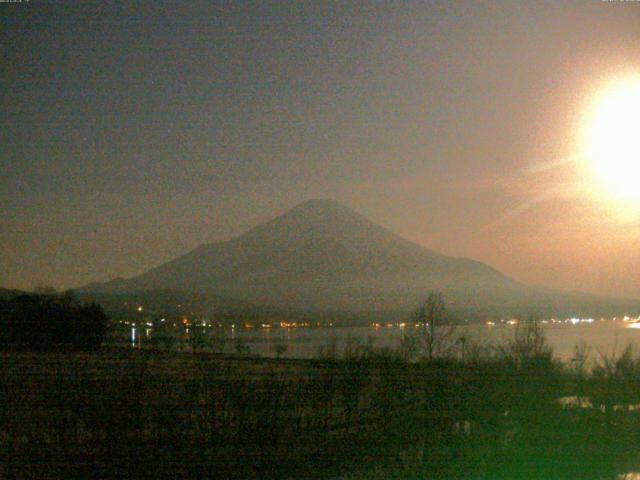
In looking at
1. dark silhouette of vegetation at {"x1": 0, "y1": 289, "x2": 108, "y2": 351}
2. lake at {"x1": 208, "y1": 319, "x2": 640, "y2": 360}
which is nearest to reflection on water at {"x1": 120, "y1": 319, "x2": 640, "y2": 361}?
lake at {"x1": 208, "y1": 319, "x2": 640, "y2": 360}

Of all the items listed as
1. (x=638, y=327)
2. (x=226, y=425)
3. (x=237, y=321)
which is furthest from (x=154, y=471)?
(x=237, y=321)

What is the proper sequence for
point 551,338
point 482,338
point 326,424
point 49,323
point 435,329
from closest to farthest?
point 326,424 → point 482,338 → point 551,338 → point 435,329 → point 49,323

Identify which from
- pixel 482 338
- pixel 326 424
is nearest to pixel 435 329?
pixel 482 338

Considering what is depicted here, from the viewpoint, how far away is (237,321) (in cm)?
6712

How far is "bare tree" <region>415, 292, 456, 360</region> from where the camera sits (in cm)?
2490

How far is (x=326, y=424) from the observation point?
1269 centimetres

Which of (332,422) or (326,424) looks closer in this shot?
(326,424)

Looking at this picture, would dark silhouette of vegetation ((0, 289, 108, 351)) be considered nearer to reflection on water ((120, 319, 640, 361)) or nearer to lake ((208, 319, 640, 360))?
reflection on water ((120, 319, 640, 361))

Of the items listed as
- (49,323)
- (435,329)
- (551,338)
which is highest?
(49,323)

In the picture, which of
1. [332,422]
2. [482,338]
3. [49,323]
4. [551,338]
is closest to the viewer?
[332,422]

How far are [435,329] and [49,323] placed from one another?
57.7ft

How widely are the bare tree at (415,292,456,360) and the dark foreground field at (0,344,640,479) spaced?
322 inches

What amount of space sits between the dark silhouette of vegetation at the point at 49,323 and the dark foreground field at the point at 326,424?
53.0 feet

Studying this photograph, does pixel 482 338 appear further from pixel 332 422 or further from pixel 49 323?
pixel 49 323
